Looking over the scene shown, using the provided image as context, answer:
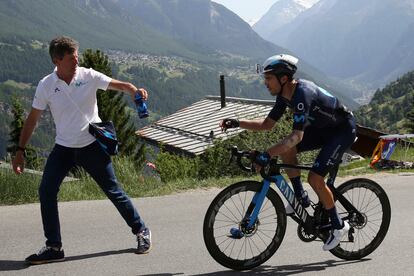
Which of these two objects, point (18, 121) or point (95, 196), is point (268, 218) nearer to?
point (95, 196)

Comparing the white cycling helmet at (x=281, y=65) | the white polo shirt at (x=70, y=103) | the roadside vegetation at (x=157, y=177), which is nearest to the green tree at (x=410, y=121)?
the roadside vegetation at (x=157, y=177)

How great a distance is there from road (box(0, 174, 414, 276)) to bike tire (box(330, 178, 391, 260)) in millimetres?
94

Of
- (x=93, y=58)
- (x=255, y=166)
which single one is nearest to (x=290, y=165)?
(x=255, y=166)

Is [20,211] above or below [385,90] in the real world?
below

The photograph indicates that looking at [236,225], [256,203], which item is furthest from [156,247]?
[256,203]

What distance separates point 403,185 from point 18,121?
180 feet

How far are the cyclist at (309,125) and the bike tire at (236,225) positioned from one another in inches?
11.2

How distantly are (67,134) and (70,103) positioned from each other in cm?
27

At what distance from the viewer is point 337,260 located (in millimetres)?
5086

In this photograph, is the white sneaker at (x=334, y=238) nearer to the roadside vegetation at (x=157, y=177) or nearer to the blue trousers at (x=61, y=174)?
the blue trousers at (x=61, y=174)

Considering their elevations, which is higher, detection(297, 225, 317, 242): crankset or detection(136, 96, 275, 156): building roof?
detection(136, 96, 275, 156): building roof

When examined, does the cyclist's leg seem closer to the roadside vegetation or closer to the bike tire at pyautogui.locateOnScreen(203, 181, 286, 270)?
the bike tire at pyautogui.locateOnScreen(203, 181, 286, 270)

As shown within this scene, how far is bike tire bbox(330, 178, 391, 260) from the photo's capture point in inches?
200

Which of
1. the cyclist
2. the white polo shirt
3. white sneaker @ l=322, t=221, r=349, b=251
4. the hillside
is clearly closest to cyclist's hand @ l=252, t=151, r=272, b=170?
the cyclist
